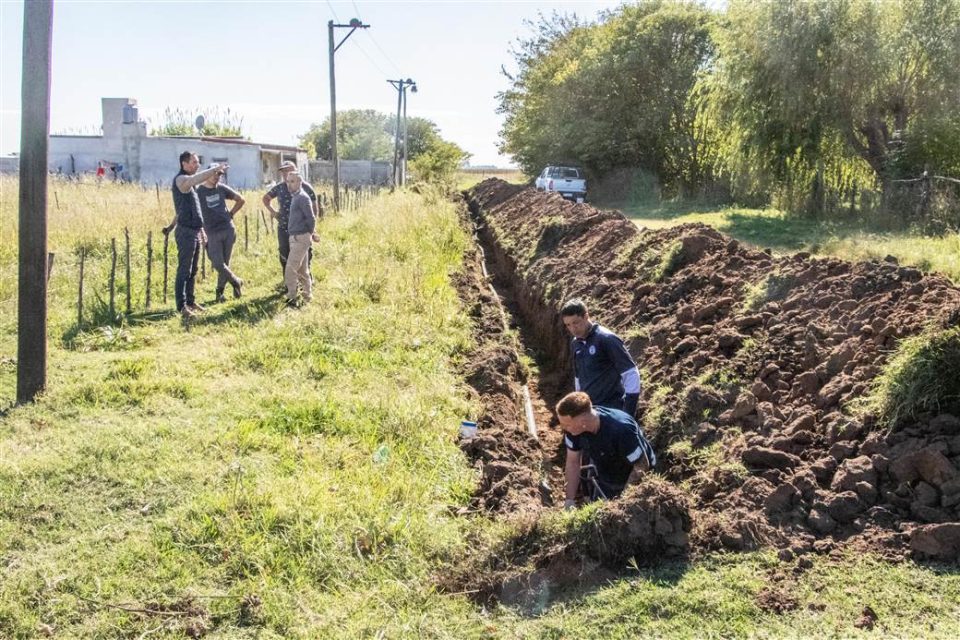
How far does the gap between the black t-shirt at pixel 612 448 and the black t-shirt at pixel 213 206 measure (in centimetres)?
695

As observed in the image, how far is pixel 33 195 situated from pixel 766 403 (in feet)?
20.7

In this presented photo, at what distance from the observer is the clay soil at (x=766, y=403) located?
14.5ft

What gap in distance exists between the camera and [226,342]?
29.1 ft

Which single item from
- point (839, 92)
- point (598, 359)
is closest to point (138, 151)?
point (839, 92)

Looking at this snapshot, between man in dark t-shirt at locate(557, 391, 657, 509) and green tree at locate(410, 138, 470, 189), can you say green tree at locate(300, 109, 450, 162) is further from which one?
man in dark t-shirt at locate(557, 391, 657, 509)

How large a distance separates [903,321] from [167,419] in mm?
5756

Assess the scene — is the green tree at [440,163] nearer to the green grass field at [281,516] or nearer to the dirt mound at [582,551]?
the green grass field at [281,516]

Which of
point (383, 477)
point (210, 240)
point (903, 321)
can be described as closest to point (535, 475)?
point (383, 477)

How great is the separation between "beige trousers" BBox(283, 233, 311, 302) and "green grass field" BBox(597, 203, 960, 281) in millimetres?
7377

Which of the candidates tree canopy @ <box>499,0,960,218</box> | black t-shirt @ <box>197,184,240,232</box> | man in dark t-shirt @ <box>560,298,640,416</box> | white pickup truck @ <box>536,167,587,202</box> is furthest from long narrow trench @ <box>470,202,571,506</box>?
white pickup truck @ <box>536,167,587,202</box>

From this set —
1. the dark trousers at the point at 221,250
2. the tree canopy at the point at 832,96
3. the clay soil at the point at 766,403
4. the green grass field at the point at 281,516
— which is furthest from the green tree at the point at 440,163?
the green grass field at the point at 281,516

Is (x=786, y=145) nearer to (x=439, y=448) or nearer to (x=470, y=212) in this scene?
(x=470, y=212)

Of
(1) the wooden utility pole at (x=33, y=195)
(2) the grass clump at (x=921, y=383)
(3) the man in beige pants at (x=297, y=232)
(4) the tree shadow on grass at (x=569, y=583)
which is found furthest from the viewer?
(3) the man in beige pants at (x=297, y=232)

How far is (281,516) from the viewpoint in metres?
4.94
